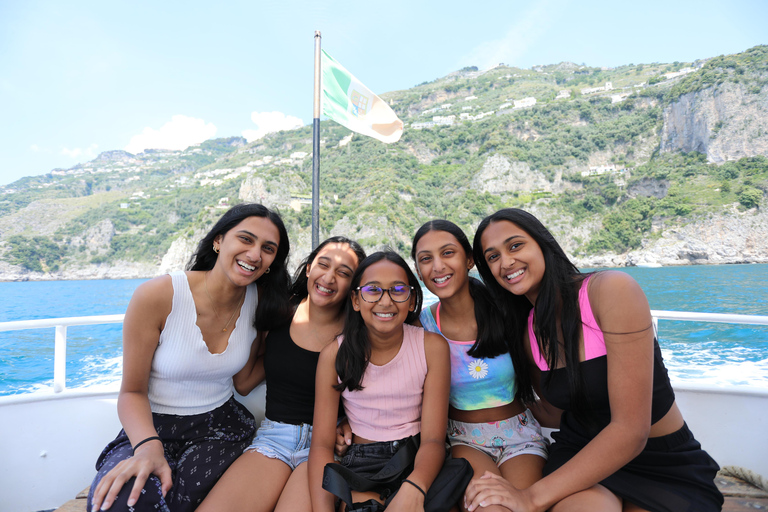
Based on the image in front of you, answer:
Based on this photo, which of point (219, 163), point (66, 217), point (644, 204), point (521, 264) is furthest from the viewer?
point (219, 163)

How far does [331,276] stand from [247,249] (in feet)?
1.31

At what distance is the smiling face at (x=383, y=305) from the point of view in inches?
66.0

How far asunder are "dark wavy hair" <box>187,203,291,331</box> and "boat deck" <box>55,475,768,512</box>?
1119 millimetres

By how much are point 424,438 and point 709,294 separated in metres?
37.5

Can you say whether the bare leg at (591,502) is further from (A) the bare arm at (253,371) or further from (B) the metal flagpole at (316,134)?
(B) the metal flagpole at (316,134)

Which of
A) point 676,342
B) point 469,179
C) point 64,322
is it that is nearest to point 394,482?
point 64,322

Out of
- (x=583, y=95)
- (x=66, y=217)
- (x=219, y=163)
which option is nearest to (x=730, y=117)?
(x=583, y=95)

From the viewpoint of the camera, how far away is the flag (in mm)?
5418

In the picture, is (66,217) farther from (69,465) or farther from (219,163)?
(69,465)

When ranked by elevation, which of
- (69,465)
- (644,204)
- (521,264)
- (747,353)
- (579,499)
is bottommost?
(747,353)

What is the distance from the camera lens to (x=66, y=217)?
75062 millimetres

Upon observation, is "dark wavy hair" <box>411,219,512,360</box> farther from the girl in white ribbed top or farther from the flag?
the flag

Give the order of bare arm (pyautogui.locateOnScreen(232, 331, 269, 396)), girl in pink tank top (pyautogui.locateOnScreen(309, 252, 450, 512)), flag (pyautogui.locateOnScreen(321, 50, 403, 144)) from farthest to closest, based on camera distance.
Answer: flag (pyautogui.locateOnScreen(321, 50, 403, 144)) → bare arm (pyautogui.locateOnScreen(232, 331, 269, 396)) → girl in pink tank top (pyautogui.locateOnScreen(309, 252, 450, 512))

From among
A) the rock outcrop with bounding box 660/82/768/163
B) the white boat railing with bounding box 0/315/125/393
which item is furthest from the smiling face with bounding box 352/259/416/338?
the rock outcrop with bounding box 660/82/768/163
